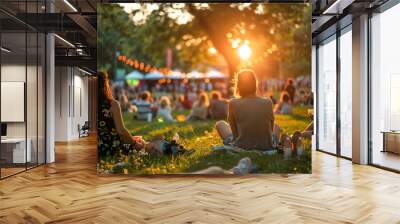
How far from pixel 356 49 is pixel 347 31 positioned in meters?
0.81

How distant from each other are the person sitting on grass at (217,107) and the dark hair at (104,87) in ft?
5.14

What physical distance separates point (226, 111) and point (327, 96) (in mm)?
4841

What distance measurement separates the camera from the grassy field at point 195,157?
266 inches

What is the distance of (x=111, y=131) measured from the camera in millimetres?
6867

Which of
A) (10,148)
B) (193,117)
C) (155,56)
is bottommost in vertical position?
(10,148)

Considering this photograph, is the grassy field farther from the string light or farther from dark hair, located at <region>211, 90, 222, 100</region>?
the string light

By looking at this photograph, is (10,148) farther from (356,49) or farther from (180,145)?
(356,49)

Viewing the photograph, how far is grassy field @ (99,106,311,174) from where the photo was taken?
675 cm

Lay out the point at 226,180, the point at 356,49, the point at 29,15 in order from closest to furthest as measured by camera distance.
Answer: the point at 226,180, the point at 29,15, the point at 356,49

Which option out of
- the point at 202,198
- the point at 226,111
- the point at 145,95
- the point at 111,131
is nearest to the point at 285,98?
the point at 226,111

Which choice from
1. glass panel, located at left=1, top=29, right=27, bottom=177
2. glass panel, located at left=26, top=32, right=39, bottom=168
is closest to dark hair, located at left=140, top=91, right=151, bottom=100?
glass panel, located at left=1, top=29, right=27, bottom=177

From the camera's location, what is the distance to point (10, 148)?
6961 millimetres

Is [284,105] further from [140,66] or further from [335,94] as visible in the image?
[335,94]

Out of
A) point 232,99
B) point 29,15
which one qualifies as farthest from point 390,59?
point 29,15
